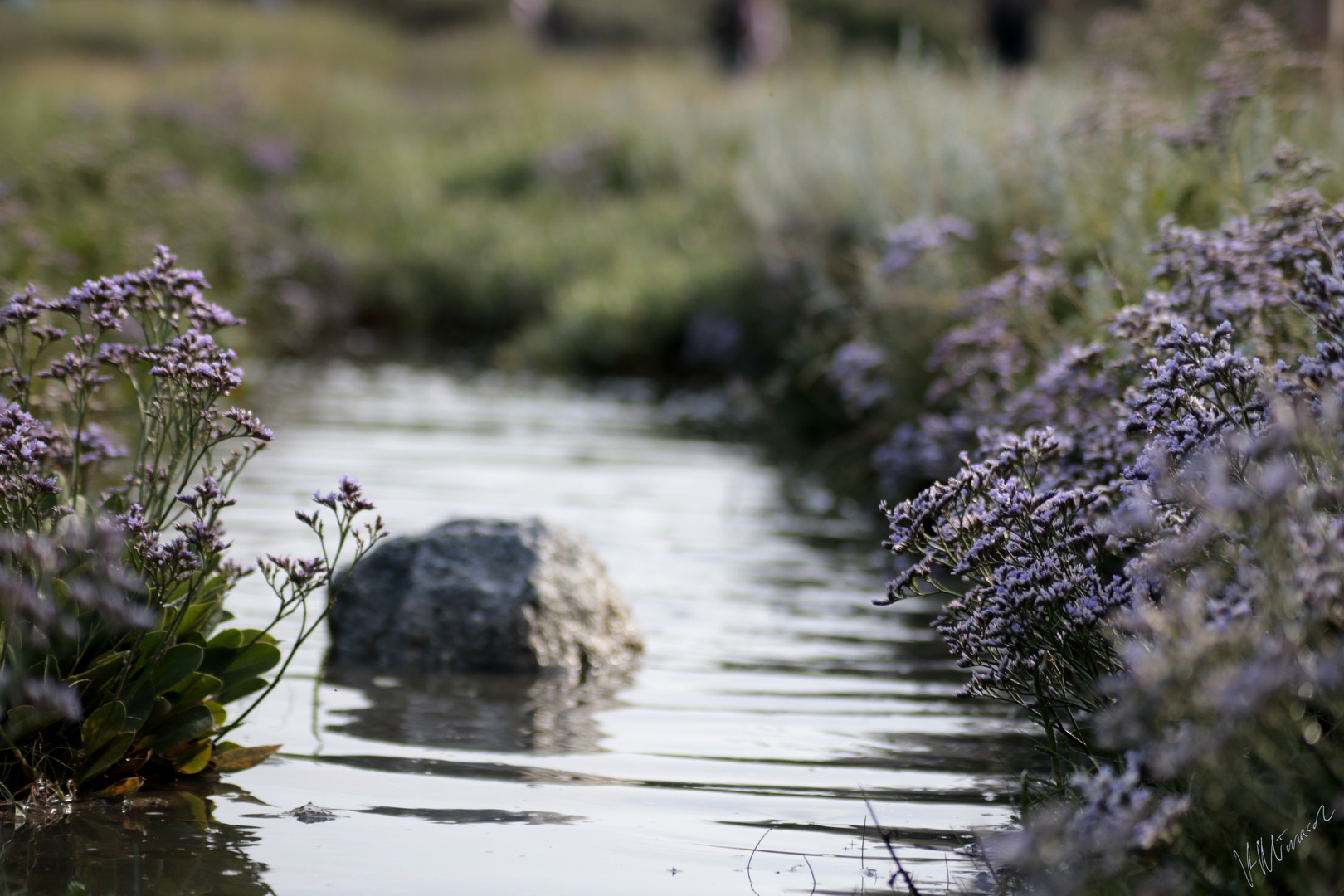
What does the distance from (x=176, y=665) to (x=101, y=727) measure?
0.19 m

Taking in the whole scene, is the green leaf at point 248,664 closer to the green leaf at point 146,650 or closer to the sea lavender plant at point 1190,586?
the green leaf at point 146,650

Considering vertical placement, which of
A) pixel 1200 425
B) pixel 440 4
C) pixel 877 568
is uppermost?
pixel 440 4

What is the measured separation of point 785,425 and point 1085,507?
6365mm

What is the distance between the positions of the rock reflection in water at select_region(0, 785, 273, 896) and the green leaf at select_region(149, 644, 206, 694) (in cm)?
27

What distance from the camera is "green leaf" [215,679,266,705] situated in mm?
3375

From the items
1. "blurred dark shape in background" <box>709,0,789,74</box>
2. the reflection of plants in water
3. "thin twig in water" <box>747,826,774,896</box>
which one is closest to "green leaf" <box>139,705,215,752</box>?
the reflection of plants in water

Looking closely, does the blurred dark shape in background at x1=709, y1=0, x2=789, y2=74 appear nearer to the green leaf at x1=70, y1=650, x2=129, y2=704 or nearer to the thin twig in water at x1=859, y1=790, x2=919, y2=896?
the green leaf at x1=70, y1=650, x2=129, y2=704

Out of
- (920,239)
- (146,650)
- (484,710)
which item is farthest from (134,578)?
(920,239)

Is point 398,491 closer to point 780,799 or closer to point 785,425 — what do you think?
point 785,425

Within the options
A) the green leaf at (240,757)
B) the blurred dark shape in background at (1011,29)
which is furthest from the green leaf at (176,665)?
the blurred dark shape in background at (1011,29)

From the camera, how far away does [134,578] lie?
282 centimetres

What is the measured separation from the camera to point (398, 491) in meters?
7.11

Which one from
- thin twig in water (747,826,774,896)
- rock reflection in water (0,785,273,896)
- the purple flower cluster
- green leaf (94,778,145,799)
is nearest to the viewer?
rock reflection in water (0,785,273,896)

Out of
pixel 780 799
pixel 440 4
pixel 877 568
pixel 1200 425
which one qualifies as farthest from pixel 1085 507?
pixel 440 4
